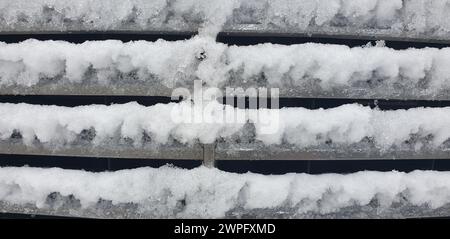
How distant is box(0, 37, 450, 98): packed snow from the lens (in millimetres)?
1865

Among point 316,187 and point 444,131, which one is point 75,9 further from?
point 444,131

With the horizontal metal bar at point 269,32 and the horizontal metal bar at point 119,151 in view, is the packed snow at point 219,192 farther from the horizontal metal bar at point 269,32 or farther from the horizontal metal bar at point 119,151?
the horizontal metal bar at point 269,32

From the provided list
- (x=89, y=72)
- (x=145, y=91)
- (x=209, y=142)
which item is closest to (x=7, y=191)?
(x=89, y=72)

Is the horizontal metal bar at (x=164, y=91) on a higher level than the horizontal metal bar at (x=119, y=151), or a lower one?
higher

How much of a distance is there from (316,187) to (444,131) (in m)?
0.79

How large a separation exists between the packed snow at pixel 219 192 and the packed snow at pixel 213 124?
0.64 ft

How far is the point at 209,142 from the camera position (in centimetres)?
190

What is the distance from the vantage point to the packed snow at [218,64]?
1865 millimetres

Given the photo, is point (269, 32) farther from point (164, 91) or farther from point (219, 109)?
point (164, 91)

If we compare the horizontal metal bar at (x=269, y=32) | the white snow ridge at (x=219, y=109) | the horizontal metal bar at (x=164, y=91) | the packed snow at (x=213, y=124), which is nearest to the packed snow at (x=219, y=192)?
the white snow ridge at (x=219, y=109)

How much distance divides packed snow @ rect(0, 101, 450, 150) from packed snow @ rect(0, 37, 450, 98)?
0.14m

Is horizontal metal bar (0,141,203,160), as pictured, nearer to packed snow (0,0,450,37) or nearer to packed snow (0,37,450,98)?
packed snow (0,37,450,98)

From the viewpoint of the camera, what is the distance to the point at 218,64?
187 cm

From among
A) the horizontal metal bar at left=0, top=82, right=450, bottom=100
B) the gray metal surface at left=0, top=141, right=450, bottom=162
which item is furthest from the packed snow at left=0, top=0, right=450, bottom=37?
the gray metal surface at left=0, top=141, right=450, bottom=162
